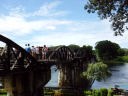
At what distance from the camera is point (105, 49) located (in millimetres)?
180125

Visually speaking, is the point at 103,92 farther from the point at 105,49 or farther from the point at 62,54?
the point at 105,49

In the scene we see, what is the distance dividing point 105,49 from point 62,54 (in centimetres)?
13228

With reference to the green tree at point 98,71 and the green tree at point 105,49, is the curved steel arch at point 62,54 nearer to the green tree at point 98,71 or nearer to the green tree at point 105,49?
the green tree at point 98,71

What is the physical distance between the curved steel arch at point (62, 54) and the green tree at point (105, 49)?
120m

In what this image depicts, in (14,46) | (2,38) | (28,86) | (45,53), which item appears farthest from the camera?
(45,53)

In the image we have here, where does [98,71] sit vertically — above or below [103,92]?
above

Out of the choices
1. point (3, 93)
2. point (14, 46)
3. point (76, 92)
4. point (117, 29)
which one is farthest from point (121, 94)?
point (14, 46)

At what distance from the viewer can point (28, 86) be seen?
28.1m

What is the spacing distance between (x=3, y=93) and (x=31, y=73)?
22540 mm

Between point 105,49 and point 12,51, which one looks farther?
point 105,49

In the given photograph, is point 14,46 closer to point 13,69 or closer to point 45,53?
point 13,69

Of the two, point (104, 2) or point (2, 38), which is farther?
point (104, 2)

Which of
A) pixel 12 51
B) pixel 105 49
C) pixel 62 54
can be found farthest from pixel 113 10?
pixel 105 49

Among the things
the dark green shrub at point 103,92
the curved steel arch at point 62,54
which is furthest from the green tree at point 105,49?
the dark green shrub at point 103,92
